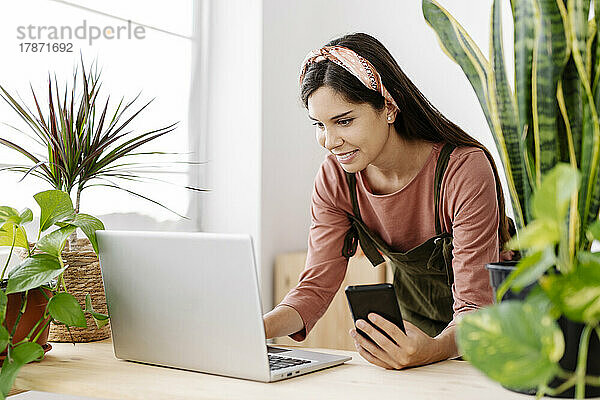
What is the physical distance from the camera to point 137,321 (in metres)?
1.17

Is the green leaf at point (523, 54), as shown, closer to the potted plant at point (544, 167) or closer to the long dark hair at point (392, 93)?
the potted plant at point (544, 167)

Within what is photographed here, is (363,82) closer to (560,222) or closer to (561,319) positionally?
(561,319)

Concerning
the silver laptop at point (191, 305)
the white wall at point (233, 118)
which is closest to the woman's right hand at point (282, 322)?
the silver laptop at point (191, 305)

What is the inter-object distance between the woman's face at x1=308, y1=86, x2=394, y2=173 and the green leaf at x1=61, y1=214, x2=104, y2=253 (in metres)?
0.52

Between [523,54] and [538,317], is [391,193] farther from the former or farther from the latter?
[538,317]

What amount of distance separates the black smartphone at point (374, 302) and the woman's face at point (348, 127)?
1.38 ft

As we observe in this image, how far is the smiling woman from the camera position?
1398 mm

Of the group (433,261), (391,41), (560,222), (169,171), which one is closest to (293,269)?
(169,171)

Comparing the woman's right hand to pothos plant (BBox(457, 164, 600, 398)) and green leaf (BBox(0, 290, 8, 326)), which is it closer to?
green leaf (BBox(0, 290, 8, 326))

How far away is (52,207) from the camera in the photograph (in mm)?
1192

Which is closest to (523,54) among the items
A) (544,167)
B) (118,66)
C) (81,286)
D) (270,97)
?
(544,167)

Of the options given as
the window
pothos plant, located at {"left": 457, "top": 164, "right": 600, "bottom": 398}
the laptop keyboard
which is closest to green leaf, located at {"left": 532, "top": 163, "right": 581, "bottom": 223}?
pothos plant, located at {"left": 457, "top": 164, "right": 600, "bottom": 398}

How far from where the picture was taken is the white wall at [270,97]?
2744 mm

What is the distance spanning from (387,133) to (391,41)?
151 centimetres
